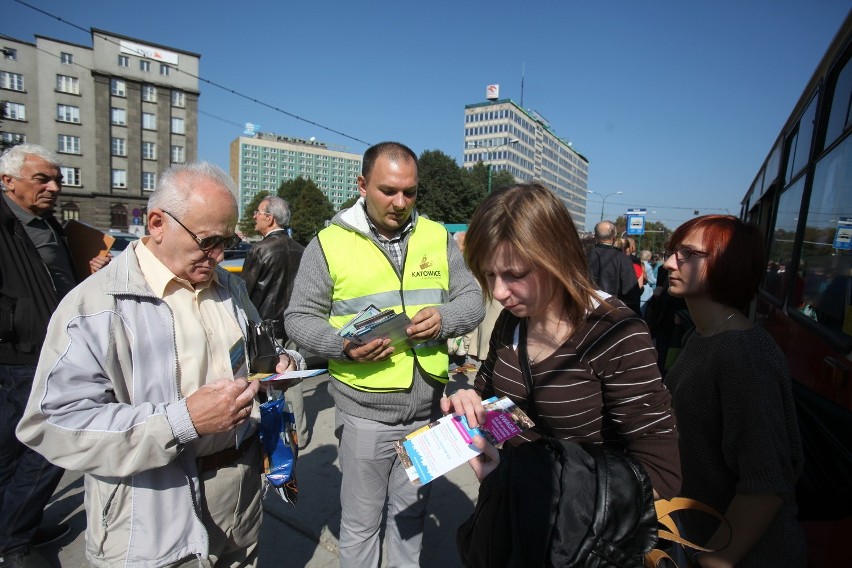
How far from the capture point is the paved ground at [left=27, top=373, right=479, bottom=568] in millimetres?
2648

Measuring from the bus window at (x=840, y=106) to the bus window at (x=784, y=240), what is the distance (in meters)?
0.60

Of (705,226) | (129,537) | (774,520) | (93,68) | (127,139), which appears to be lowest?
(129,537)

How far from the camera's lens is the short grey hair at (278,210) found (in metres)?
4.37

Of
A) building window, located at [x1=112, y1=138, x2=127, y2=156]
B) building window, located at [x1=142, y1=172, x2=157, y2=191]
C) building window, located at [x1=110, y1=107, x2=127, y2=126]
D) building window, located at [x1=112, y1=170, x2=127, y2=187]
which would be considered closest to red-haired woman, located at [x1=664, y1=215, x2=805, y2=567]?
building window, located at [x1=142, y1=172, x2=157, y2=191]

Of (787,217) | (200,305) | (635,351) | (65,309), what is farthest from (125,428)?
(787,217)

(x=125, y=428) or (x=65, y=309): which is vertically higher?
(x=65, y=309)

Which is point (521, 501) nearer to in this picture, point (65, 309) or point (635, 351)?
point (635, 351)

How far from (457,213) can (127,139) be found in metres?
32.6

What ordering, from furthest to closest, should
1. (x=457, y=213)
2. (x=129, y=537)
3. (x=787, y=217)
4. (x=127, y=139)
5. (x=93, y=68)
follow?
(x=457, y=213) → (x=127, y=139) → (x=93, y=68) → (x=787, y=217) → (x=129, y=537)

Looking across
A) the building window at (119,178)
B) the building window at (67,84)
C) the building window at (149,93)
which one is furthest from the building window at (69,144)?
the building window at (149,93)

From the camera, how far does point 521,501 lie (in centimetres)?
105

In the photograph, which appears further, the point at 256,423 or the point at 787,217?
the point at 787,217

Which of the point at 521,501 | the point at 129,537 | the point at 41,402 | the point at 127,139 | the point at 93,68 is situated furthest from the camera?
the point at 127,139

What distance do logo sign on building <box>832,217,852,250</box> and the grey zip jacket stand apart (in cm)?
304
